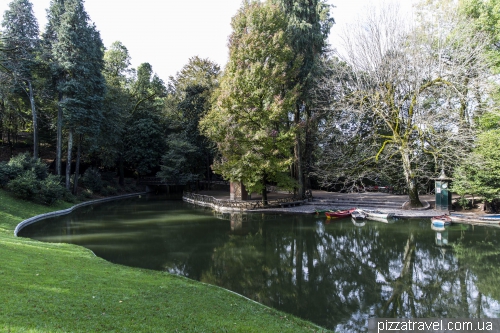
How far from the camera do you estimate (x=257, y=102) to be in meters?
26.6

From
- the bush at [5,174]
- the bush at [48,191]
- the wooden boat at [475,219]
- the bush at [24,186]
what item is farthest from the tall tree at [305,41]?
the bush at [5,174]

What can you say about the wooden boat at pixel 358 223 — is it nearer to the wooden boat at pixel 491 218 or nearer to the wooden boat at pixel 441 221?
the wooden boat at pixel 441 221

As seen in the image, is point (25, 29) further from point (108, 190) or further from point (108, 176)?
point (108, 176)

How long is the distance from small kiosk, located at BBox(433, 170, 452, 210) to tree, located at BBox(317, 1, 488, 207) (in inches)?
52.7

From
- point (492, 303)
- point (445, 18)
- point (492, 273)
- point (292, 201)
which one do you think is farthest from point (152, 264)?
point (445, 18)

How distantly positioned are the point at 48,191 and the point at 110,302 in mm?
22146

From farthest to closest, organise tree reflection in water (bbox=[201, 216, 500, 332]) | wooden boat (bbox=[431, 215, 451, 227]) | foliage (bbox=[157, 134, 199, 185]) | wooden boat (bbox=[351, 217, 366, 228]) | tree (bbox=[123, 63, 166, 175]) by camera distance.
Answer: tree (bbox=[123, 63, 166, 175]) < foliage (bbox=[157, 134, 199, 185]) < wooden boat (bbox=[351, 217, 366, 228]) < wooden boat (bbox=[431, 215, 451, 227]) < tree reflection in water (bbox=[201, 216, 500, 332])

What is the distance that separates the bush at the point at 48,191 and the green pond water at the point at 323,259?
3.63 metres

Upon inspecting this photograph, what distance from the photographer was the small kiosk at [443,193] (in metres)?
23.8

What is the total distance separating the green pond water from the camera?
30.5 feet

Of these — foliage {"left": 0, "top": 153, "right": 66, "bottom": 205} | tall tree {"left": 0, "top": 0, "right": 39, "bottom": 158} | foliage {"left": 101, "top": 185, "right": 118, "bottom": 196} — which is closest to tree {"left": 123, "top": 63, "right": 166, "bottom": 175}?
foliage {"left": 101, "top": 185, "right": 118, "bottom": 196}

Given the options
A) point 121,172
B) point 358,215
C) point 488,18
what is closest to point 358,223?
point 358,215

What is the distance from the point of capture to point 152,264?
12875 mm

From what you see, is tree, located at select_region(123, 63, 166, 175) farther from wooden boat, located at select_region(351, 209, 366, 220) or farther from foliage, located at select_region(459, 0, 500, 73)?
foliage, located at select_region(459, 0, 500, 73)
